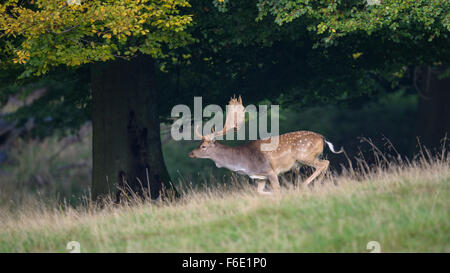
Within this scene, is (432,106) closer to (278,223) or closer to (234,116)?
(234,116)

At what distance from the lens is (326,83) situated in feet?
49.4

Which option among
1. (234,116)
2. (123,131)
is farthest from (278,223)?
(123,131)

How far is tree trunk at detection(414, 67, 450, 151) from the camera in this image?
1828 cm

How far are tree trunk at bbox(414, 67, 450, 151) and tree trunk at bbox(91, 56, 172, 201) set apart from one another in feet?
28.5

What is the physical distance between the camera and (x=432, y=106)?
1869cm

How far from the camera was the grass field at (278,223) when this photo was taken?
7.64m

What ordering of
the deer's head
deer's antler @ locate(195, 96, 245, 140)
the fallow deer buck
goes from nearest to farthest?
the fallow deer buck, the deer's head, deer's antler @ locate(195, 96, 245, 140)

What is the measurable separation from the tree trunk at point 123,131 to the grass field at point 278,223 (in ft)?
5.56

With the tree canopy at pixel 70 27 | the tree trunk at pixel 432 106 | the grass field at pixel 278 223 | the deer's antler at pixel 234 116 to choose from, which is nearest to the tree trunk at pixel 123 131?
the tree canopy at pixel 70 27

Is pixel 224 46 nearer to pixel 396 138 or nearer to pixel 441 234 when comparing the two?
pixel 441 234

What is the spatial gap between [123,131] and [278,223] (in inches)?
197

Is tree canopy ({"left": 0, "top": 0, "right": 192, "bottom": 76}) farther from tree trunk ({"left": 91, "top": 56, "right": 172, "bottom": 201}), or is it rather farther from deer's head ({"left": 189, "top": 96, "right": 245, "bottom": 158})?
deer's head ({"left": 189, "top": 96, "right": 245, "bottom": 158})

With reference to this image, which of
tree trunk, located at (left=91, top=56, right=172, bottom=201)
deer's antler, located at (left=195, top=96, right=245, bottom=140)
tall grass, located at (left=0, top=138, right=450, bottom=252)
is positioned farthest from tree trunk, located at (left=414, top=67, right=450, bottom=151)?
tree trunk, located at (left=91, top=56, right=172, bottom=201)

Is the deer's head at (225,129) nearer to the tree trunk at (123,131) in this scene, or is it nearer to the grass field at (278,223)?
the tree trunk at (123,131)
